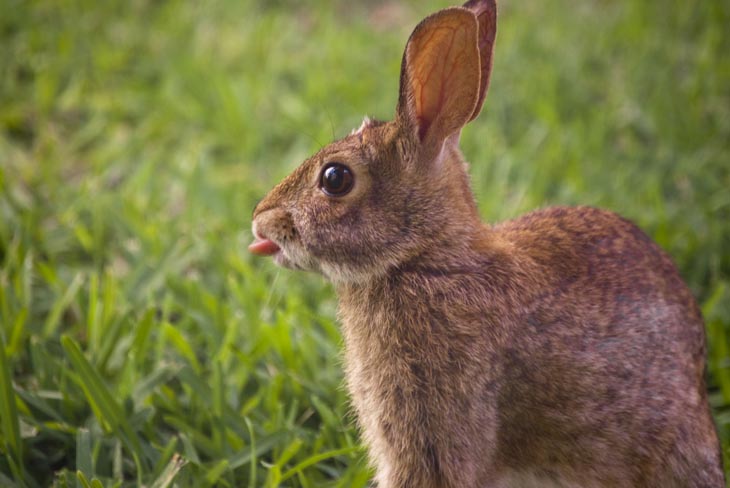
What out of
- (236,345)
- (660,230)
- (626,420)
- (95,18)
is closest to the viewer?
(626,420)

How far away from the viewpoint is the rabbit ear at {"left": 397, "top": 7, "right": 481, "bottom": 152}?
2.37 meters

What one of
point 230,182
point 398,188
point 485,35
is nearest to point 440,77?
point 485,35

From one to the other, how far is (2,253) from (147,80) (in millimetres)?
2100

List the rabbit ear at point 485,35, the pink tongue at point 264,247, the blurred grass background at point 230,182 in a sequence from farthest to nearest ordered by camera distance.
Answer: the blurred grass background at point 230,182, the pink tongue at point 264,247, the rabbit ear at point 485,35

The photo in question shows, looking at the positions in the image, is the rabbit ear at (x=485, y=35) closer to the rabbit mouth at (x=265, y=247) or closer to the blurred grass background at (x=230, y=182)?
the rabbit mouth at (x=265, y=247)

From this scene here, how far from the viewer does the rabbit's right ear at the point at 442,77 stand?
2.36 m

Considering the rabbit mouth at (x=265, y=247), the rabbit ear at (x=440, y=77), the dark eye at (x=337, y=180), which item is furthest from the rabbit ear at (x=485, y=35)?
the rabbit mouth at (x=265, y=247)

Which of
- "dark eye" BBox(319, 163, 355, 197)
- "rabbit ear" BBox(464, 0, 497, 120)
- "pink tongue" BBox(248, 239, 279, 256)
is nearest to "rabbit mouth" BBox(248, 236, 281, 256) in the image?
"pink tongue" BBox(248, 239, 279, 256)

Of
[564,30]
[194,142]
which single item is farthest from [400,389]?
[564,30]

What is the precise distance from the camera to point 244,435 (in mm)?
3051

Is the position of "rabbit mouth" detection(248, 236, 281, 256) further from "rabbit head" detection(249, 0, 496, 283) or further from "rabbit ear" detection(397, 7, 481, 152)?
"rabbit ear" detection(397, 7, 481, 152)

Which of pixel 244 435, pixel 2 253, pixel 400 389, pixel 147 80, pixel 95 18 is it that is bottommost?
pixel 244 435

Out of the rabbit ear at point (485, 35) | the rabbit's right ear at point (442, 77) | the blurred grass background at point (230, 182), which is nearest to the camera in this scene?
the rabbit's right ear at point (442, 77)

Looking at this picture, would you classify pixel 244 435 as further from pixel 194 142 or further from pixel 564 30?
pixel 564 30
